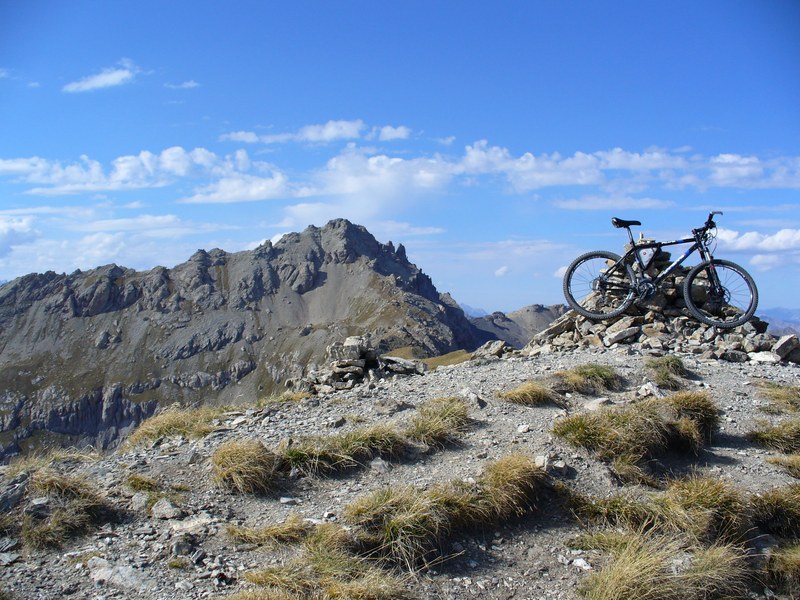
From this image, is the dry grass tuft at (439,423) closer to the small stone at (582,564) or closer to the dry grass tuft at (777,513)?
the small stone at (582,564)

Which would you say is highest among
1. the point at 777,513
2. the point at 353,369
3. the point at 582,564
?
the point at 353,369

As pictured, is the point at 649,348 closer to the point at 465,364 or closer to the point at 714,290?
the point at 714,290

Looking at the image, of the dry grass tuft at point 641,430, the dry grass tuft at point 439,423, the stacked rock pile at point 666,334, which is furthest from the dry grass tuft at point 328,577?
the stacked rock pile at point 666,334

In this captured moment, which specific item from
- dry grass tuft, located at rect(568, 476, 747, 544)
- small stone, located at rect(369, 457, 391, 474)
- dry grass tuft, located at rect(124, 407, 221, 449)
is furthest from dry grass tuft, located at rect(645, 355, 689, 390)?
dry grass tuft, located at rect(124, 407, 221, 449)

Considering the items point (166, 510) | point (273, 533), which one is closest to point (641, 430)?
point (273, 533)

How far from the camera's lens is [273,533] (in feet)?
28.3

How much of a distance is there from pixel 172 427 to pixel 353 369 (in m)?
6.43

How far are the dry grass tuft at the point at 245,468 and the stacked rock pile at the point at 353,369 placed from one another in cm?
721

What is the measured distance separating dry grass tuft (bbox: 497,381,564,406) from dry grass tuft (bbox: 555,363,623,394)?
96 cm

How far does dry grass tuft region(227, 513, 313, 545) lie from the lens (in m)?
8.60

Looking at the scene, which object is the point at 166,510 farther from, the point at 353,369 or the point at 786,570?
the point at 353,369

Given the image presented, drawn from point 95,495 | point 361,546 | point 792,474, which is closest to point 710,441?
point 792,474

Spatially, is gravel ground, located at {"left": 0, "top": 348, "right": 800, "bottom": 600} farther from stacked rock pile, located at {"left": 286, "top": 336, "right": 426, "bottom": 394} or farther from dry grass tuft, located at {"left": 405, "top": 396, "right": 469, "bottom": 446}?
stacked rock pile, located at {"left": 286, "top": 336, "right": 426, "bottom": 394}

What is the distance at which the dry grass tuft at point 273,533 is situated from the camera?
28.2 ft
